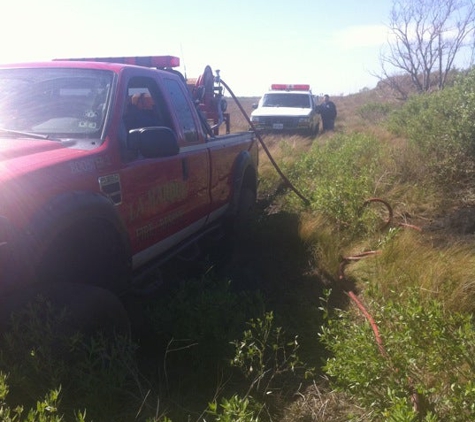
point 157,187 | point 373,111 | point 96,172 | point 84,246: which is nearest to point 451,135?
point 157,187

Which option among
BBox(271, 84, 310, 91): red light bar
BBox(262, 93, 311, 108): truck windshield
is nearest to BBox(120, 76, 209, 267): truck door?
BBox(262, 93, 311, 108): truck windshield

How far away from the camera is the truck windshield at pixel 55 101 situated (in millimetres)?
3729

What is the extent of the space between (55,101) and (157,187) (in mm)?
892

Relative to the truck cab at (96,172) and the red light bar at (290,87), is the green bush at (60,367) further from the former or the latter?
the red light bar at (290,87)

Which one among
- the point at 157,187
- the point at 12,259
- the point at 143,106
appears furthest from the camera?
the point at 143,106

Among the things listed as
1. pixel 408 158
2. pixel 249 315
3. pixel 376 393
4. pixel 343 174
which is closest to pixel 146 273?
pixel 249 315

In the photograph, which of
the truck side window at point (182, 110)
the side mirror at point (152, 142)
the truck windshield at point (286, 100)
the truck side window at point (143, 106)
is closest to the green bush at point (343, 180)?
the truck side window at point (182, 110)

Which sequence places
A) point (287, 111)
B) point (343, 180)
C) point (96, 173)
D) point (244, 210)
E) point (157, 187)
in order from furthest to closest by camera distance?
point (287, 111)
point (343, 180)
point (244, 210)
point (157, 187)
point (96, 173)

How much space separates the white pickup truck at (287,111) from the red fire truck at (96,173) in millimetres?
12099

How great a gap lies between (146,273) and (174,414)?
126cm

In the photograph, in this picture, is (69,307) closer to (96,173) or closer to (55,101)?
(96,173)

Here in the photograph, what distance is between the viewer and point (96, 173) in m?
3.34

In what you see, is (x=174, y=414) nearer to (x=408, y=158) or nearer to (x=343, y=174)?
(x=343, y=174)

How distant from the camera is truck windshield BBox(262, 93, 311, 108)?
1844 cm
